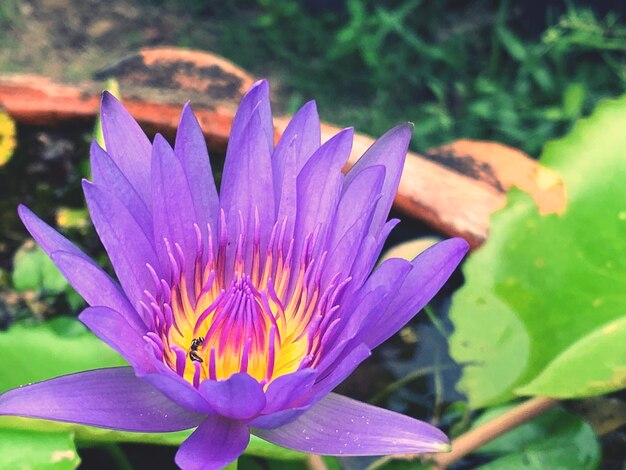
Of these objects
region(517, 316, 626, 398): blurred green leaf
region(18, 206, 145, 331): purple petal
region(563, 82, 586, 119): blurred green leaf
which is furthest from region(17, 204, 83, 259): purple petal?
region(563, 82, 586, 119): blurred green leaf

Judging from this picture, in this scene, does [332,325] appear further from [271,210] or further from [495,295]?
[495,295]

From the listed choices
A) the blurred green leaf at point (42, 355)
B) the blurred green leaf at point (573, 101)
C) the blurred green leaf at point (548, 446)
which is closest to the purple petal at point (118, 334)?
the blurred green leaf at point (42, 355)

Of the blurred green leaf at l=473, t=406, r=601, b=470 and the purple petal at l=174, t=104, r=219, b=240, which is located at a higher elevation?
A: the purple petal at l=174, t=104, r=219, b=240

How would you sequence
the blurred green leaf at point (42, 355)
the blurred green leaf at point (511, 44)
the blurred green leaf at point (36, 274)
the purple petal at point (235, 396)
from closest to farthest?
1. the purple petal at point (235, 396)
2. the blurred green leaf at point (42, 355)
3. the blurred green leaf at point (36, 274)
4. the blurred green leaf at point (511, 44)

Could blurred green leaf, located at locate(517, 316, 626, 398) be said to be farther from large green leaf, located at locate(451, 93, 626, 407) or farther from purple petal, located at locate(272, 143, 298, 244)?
purple petal, located at locate(272, 143, 298, 244)

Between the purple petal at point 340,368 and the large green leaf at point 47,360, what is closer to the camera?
the purple petal at point 340,368

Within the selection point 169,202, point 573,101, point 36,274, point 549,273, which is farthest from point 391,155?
point 573,101

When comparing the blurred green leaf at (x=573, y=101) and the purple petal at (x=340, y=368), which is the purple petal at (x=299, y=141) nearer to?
the purple petal at (x=340, y=368)
